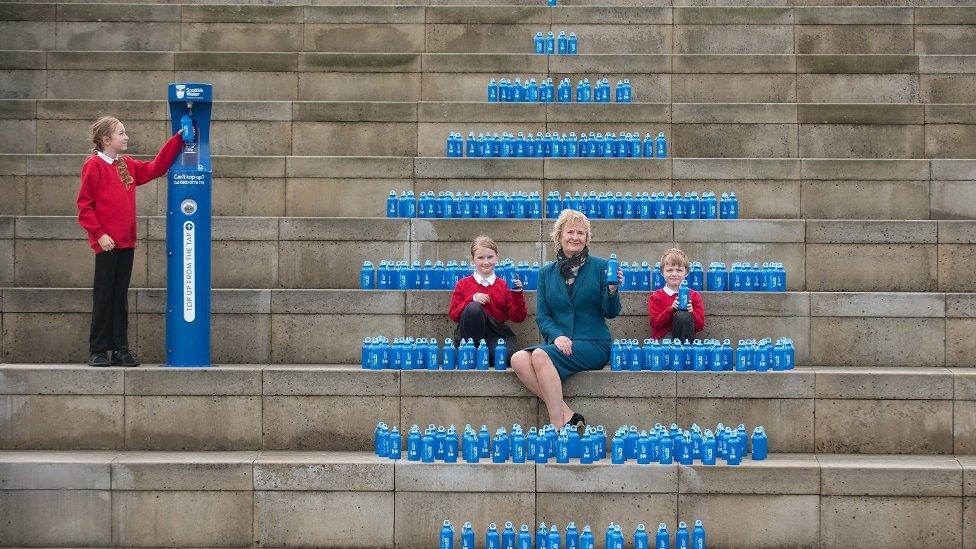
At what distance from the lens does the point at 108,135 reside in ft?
41.6

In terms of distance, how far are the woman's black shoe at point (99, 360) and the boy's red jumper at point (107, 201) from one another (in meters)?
0.91

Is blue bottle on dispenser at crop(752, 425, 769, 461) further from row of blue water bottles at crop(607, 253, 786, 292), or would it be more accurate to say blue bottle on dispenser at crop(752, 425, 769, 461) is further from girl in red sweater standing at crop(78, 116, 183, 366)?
girl in red sweater standing at crop(78, 116, 183, 366)

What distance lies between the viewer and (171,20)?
→ 59.1 ft

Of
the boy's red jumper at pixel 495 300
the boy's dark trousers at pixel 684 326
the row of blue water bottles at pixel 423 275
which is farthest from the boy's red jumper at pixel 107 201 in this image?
the boy's dark trousers at pixel 684 326

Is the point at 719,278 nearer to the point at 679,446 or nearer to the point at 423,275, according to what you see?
the point at 679,446

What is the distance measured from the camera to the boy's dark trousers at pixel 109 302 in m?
12.4

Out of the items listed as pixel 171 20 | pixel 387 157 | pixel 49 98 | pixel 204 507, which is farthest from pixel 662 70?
pixel 204 507

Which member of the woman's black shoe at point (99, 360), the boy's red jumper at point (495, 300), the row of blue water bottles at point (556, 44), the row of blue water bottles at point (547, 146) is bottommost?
the woman's black shoe at point (99, 360)

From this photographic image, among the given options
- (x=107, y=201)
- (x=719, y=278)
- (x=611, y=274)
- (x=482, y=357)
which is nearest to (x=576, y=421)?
(x=482, y=357)

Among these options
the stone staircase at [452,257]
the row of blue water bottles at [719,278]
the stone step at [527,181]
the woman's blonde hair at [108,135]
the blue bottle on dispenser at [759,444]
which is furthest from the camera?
the stone step at [527,181]

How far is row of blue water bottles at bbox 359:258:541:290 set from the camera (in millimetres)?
13258

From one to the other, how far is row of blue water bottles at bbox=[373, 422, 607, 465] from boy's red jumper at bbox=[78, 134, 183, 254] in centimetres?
333

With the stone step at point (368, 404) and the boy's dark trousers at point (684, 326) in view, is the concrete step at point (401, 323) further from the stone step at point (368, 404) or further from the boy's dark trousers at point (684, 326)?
the stone step at point (368, 404)

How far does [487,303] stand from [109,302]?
332 centimetres
